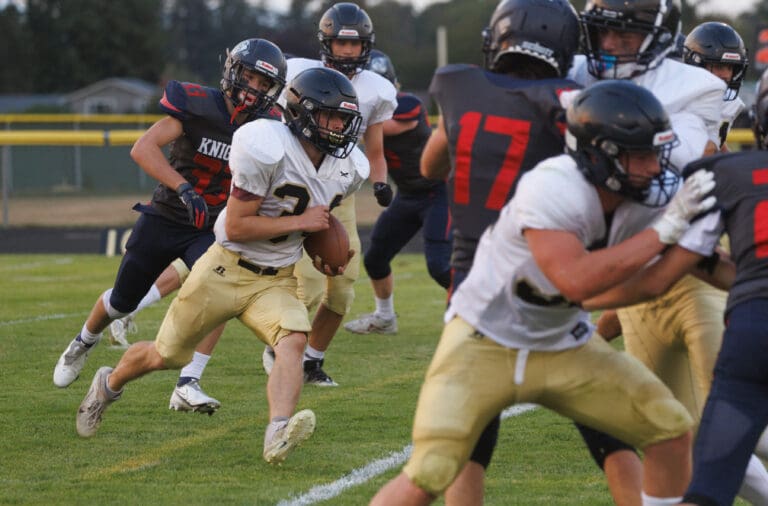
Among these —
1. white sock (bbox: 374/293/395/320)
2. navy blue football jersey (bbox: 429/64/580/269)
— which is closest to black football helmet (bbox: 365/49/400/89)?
white sock (bbox: 374/293/395/320)

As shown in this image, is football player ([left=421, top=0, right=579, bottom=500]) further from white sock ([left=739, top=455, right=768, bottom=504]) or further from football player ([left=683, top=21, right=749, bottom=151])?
football player ([left=683, top=21, right=749, bottom=151])

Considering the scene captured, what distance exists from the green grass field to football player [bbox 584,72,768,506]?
3.78 feet

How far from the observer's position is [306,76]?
15.1 feet

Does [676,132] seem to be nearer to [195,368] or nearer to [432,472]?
[432,472]

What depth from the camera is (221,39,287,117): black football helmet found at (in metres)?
5.30

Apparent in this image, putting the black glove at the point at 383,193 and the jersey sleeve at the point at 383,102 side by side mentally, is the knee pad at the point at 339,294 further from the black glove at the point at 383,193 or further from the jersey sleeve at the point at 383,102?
the jersey sleeve at the point at 383,102

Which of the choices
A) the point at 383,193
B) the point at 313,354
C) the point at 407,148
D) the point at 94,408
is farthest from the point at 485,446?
the point at 407,148

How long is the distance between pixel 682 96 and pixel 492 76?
0.61 meters

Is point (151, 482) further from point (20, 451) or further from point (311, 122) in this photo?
point (311, 122)

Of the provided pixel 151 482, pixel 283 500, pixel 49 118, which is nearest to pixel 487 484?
pixel 283 500

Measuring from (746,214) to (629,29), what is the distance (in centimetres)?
75

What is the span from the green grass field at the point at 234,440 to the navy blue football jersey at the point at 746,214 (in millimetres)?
1265

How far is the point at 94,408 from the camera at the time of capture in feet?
16.2

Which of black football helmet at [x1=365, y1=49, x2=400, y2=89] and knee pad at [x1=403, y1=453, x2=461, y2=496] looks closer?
knee pad at [x1=403, y1=453, x2=461, y2=496]
